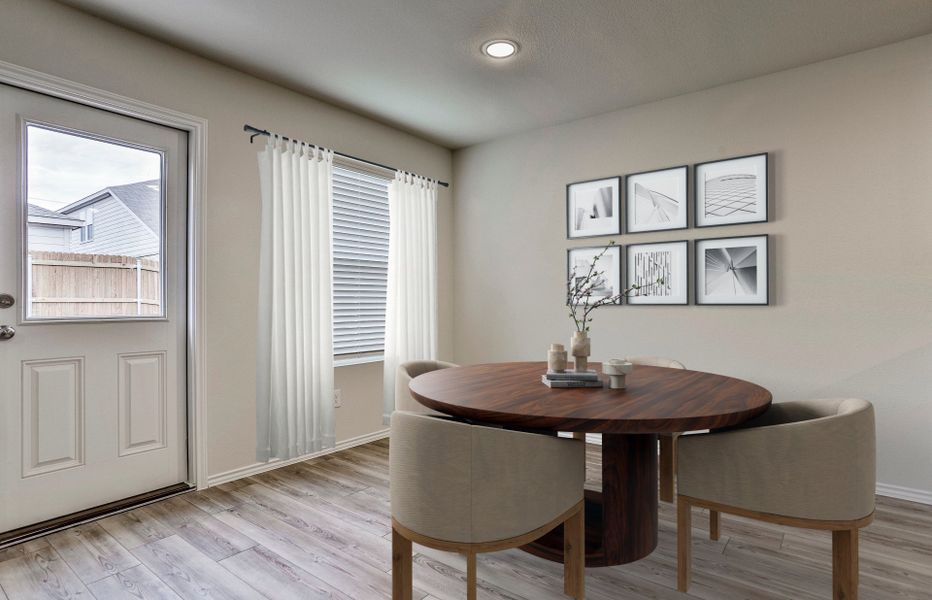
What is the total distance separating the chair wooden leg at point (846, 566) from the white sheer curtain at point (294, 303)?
2.82m

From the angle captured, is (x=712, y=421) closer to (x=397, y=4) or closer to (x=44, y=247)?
(x=397, y=4)

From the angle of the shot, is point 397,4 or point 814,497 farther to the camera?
point 397,4

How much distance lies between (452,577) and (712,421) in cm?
118

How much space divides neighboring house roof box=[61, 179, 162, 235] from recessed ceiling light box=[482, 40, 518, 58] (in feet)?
6.53

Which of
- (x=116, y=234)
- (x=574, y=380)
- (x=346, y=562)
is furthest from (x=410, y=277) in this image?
(x=346, y=562)

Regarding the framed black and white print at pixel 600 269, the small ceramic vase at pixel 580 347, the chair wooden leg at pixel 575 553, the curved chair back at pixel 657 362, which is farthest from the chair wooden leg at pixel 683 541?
the framed black and white print at pixel 600 269

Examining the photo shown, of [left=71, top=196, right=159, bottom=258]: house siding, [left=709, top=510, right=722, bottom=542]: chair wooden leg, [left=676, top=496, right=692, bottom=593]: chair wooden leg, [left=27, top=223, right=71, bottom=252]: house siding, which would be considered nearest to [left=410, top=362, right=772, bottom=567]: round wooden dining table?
[left=676, top=496, right=692, bottom=593]: chair wooden leg

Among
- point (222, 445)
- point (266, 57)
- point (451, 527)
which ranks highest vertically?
point (266, 57)

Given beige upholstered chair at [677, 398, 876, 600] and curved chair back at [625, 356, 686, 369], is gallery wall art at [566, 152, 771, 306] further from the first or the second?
beige upholstered chair at [677, 398, 876, 600]

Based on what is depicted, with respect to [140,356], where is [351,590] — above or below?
below

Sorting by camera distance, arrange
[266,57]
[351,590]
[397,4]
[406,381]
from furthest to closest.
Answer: [266,57] → [406,381] → [397,4] → [351,590]

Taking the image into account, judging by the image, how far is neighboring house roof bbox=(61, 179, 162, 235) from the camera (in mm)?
2613

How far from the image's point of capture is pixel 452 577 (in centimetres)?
201

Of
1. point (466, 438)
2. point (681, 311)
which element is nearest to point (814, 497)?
point (466, 438)
